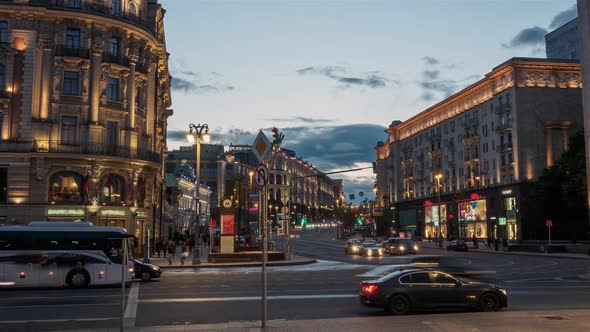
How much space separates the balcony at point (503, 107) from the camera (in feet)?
265

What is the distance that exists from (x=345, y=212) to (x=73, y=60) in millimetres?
94154

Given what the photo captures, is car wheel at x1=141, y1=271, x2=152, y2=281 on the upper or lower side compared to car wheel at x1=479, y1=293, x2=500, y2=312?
lower

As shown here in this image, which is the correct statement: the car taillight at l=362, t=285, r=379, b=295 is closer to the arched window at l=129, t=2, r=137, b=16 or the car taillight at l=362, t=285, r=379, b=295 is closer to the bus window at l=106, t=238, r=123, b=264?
the bus window at l=106, t=238, r=123, b=264

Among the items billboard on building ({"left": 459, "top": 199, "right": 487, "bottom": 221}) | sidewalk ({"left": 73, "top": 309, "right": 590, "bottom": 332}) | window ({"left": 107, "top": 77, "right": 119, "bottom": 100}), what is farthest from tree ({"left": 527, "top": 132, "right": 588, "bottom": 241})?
sidewalk ({"left": 73, "top": 309, "right": 590, "bottom": 332})

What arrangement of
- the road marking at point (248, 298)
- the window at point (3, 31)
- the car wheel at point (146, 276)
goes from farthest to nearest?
the window at point (3, 31) < the car wheel at point (146, 276) < the road marking at point (248, 298)

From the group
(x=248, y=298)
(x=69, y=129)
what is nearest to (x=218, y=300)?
(x=248, y=298)

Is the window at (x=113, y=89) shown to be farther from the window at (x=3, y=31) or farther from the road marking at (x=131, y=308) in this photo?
the road marking at (x=131, y=308)

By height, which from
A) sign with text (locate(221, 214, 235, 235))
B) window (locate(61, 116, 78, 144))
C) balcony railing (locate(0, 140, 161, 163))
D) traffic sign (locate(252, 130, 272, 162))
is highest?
window (locate(61, 116, 78, 144))

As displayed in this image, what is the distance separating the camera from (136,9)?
52.4 metres

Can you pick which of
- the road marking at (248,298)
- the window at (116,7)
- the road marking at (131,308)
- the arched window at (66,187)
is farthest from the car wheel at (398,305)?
the window at (116,7)

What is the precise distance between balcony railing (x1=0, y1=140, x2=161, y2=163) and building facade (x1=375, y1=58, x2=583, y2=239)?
4546cm

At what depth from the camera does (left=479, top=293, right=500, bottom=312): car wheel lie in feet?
56.5

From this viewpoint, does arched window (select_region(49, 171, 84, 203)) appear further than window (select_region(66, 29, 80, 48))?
No

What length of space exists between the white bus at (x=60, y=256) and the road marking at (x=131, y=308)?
252cm
